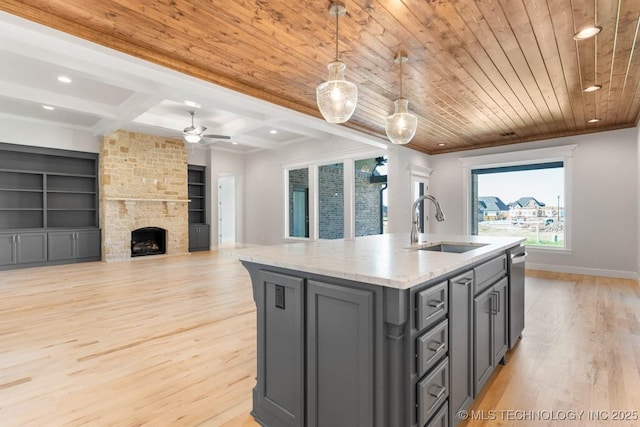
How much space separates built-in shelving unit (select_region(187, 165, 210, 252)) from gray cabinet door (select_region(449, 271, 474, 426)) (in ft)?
28.1

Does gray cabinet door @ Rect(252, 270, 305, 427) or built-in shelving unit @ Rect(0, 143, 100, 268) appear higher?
built-in shelving unit @ Rect(0, 143, 100, 268)

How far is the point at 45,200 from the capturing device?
6.90 meters

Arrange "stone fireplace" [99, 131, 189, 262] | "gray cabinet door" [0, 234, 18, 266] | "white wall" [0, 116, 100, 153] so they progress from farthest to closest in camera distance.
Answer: "stone fireplace" [99, 131, 189, 262] < "white wall" [0, 116, 100, 153] < "gray cabinet door" [0, 234, 18, 266]

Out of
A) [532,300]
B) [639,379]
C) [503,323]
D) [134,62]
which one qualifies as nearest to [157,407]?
[503,323]

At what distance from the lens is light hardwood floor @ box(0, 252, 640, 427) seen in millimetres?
1937

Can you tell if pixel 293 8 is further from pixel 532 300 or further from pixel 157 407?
pixel 532 300

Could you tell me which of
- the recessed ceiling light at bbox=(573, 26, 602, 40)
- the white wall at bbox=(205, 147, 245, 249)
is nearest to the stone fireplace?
the white wall at bbox=(205, 147, 245, 249)

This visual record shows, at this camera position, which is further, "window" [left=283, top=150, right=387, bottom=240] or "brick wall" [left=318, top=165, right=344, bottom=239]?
"brick wall" [left=318, top=165, right=344, bottom=239]

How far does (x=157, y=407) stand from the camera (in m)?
1.95

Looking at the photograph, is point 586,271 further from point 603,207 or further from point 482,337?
point 482,337

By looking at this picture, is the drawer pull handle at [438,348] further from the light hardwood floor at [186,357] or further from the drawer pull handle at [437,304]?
the light hardwood floor at [186,357]

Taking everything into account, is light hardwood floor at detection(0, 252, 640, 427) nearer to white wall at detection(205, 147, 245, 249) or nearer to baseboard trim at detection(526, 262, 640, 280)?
baseboard trim at detection(526, 262, 640, 280)

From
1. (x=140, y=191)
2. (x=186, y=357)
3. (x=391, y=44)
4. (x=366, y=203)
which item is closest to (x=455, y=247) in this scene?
(x=391, y=44)

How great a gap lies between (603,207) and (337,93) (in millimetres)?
6023
